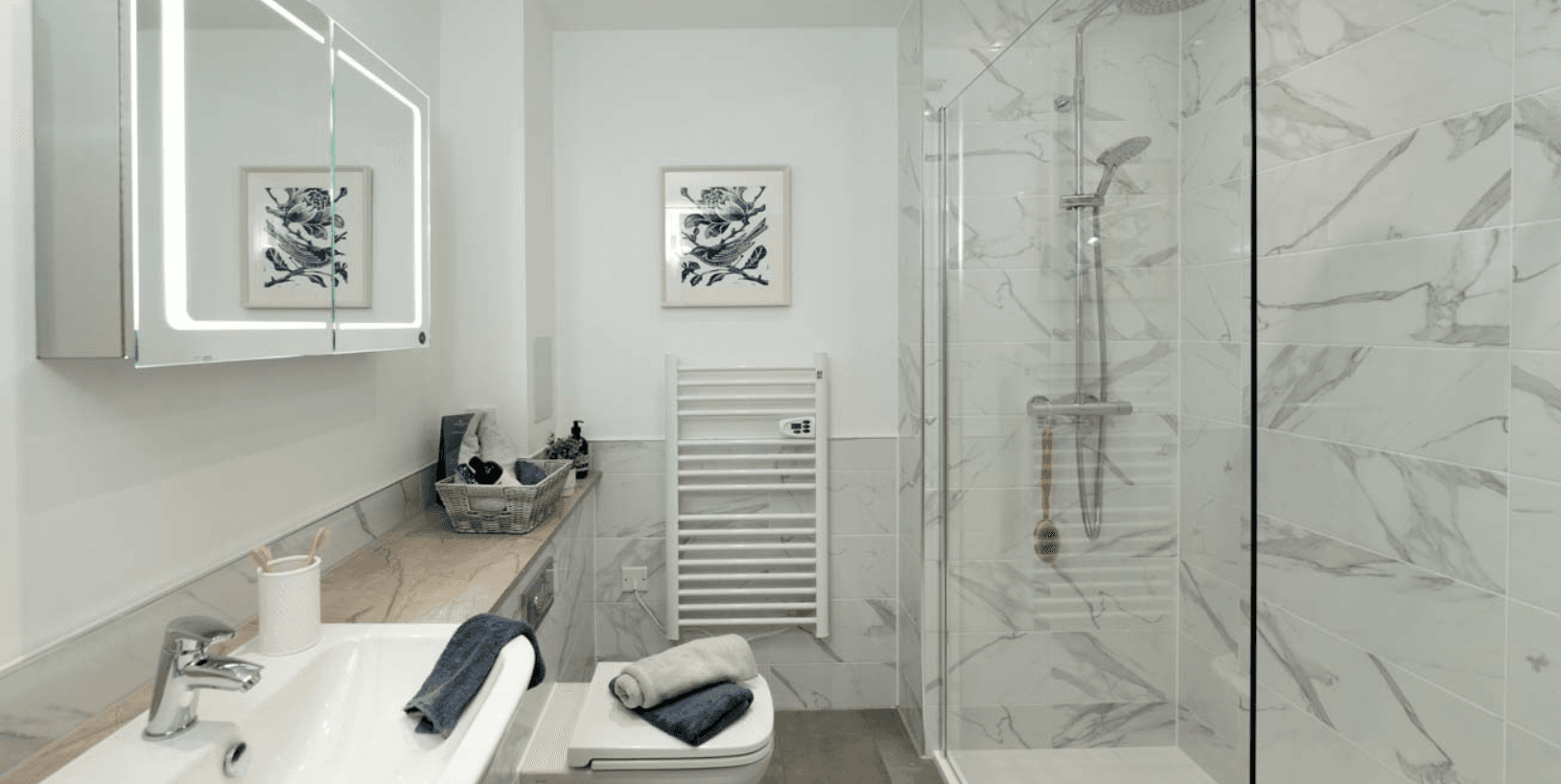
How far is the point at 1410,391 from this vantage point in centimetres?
138

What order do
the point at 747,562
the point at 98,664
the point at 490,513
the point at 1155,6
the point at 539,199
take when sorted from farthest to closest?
the point at 747,562 → the point at 539,199 → the point at 490,513 → the point at 1155,6 → the point at 98,664

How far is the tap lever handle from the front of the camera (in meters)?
0.94

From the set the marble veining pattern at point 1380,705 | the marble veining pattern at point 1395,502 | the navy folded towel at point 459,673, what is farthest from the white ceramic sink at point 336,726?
the marble veining pattern at point 1395,502

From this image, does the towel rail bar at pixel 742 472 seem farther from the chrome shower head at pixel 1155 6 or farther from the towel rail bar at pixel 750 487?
the chrome shower head at pixel 1155 6

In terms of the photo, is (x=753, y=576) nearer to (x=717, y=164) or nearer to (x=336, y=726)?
(x=717, y=164)

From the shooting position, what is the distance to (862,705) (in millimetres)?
2949

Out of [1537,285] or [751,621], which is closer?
[1537,285]

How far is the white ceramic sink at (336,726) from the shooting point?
36.9 inches

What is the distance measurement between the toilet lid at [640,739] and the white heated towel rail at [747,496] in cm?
96

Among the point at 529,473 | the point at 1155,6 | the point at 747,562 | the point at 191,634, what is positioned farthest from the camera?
the point at 747,562

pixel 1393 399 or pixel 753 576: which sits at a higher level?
pixel 1393 399

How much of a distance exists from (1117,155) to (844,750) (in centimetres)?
197

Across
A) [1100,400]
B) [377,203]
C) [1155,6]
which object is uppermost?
[1155,6]

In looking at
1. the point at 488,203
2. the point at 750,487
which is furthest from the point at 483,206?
the point at 750,487
